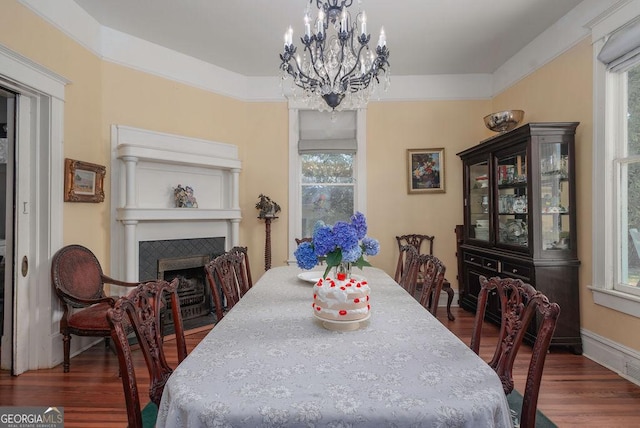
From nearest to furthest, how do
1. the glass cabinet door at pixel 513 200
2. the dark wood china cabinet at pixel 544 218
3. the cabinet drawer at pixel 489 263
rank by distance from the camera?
the dark wood china cabinet at pixel 544 218, the glass cabinet door at pixel 513 200, the cabinet drawer at pixel 489 263

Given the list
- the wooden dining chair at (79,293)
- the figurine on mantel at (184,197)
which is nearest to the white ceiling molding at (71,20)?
the figurine on mantel at (184,197)

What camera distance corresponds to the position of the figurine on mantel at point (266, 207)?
407 cm

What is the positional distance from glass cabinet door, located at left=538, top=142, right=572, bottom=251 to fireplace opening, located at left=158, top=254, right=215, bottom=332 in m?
3.44

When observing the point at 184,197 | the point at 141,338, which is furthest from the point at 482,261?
the point at 141,338

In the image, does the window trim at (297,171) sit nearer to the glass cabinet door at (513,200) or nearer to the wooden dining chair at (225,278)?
the glass cabinet door at (513,200)

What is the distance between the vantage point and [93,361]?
9.09 feet

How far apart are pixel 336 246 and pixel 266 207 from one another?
8.97ft

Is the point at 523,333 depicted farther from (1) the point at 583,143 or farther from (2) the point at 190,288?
(2) the point at 190,288

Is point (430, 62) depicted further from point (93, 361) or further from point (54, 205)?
point (93, 361)

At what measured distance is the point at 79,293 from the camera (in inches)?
110

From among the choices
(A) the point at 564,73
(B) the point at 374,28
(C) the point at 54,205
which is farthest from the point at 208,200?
(A) the point at 564,73

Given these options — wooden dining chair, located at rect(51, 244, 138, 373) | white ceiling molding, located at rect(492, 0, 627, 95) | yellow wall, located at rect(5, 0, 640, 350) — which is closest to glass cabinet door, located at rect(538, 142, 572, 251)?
yellow wall, located at rect(5, 0, 640, 350)

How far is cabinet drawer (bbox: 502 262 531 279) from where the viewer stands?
301 cm

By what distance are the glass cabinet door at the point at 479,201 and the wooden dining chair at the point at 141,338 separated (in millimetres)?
3405
